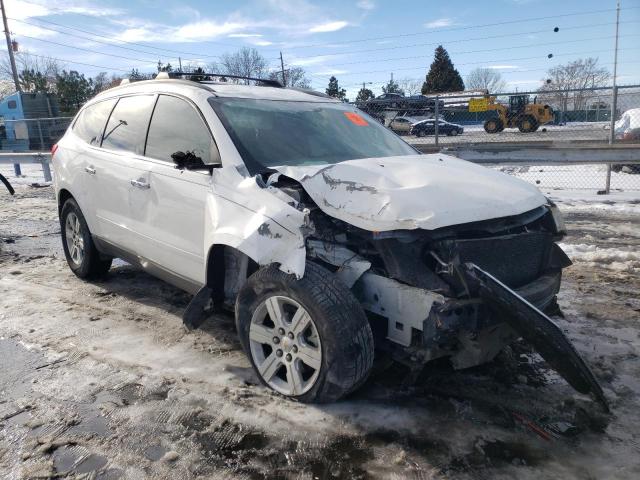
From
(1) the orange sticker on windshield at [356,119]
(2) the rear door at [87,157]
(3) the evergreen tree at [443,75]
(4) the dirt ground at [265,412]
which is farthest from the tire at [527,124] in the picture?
(3) the evergreen tree at [443,75]

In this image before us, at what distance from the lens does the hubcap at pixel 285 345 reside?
2875 millimetres

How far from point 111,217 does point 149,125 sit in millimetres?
924

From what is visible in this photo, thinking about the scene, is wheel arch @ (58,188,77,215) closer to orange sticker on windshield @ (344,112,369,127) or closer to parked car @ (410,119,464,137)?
orange sticker on windshield @ (344,112,369,127)

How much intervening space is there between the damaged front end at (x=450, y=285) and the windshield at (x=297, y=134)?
0.42m

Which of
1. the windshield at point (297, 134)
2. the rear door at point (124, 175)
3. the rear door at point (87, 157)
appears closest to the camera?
the windshield at point (297, 134)

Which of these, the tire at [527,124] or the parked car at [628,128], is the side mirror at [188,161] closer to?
the parked car at [628,128]

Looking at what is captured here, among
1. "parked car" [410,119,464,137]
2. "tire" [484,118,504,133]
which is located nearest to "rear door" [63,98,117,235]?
"parked car" [410,119,464,137]

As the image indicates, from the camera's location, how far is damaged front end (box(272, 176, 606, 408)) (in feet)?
8.46

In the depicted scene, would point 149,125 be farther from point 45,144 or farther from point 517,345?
point 45,144

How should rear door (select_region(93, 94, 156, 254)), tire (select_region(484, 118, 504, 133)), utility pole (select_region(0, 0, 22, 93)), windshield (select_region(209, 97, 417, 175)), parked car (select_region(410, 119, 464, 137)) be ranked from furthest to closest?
utility pole (select_region(0, 0, 22, 93)), tire (select_region(484, 118, 504, 133)), parked car (select_region(410, 119, 464, 137)), rear door (select_region(93, 94, 156, 254)), windshield (select_region(209, 97, 417, 175))

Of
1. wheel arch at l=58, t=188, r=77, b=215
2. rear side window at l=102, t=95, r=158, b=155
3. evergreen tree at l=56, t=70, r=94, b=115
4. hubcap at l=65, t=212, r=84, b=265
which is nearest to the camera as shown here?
rear side window at l=102, t=95, r=158, b=155

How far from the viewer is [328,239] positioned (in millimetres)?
3018

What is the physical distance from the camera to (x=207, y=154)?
357 centimetres

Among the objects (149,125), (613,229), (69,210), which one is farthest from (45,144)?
(613,229)
